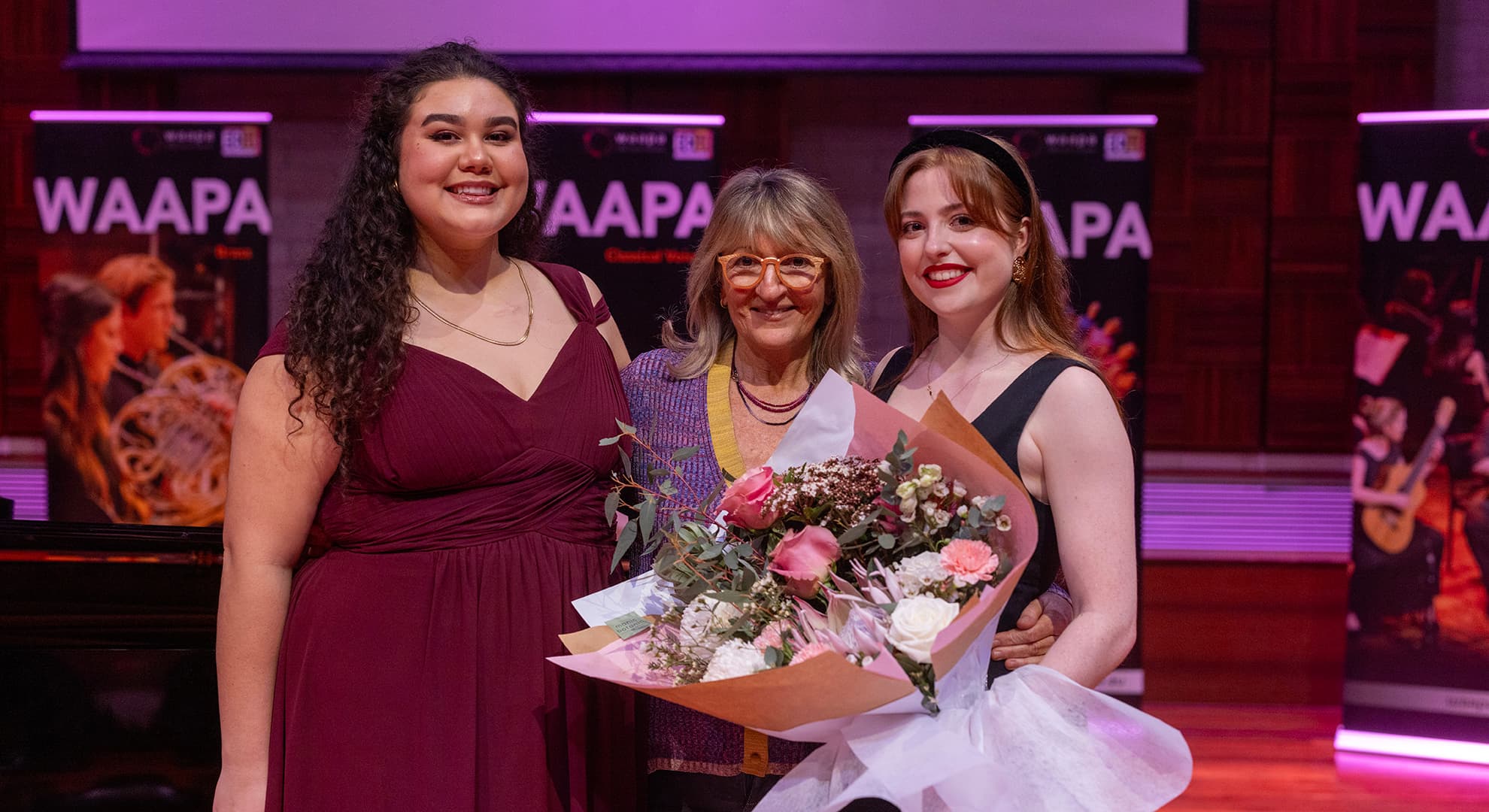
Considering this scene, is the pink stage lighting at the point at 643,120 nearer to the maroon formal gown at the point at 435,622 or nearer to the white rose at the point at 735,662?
the maroon formal gown at the point at 435,622

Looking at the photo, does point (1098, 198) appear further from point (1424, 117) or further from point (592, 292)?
point (592, 292)

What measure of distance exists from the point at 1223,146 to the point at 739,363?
12.5 feet

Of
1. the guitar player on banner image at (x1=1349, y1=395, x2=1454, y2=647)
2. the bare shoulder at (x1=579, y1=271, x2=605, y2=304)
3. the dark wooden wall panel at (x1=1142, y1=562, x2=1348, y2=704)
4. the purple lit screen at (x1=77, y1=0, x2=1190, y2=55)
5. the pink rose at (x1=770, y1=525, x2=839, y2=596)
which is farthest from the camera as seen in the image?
the dark wooden wall panel at (x1=1142, y1=562, x2=1348, y2=704)

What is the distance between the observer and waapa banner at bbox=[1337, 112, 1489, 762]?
4.33m

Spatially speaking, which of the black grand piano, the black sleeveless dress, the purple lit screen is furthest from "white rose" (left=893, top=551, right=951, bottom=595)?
the purple lit screen

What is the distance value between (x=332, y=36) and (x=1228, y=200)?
3985 millimetres

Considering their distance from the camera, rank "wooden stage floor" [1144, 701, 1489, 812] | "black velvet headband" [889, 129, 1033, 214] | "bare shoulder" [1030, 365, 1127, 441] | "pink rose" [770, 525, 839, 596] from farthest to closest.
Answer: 1. "wooden stage floor" [1144, 701, 1489, 812]
2. "black velvet headband" [889, 129, 1033, 214]
3. "bare shoulder" [1030, 365, 1127, 441]
4. "pink rose" [770, 525, 839, 596]

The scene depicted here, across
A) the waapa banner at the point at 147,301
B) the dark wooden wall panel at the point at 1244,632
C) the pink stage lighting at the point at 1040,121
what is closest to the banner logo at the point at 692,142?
the pink stage lighting at the point at 1040,121

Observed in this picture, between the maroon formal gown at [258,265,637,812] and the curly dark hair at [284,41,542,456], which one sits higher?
the curly dark hair at [284,41,542,456]

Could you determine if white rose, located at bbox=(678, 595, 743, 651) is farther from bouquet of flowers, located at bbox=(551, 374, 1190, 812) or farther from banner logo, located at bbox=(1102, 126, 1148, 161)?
banner logo, located at bbox=(1102, 126, 1148, 161)

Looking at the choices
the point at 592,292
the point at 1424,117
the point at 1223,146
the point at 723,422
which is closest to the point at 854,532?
the point at 723,422

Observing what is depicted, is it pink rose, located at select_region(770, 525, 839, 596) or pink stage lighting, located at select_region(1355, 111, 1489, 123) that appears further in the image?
pink stage lighting, located at select_region(1355, 111, 1489, 123)

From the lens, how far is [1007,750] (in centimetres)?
134

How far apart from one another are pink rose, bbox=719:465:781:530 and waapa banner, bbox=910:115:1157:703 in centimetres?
343
